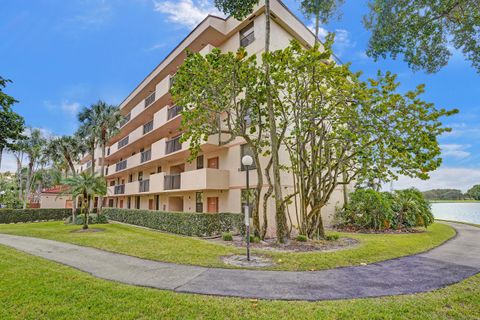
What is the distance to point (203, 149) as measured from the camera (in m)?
18.9

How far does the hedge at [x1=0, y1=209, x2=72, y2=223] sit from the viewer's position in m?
25.7

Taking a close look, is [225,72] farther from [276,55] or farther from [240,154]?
[240,154]

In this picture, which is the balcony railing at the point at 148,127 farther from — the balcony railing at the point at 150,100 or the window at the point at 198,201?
the window at the point at 198,201

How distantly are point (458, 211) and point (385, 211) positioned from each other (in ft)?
49.5

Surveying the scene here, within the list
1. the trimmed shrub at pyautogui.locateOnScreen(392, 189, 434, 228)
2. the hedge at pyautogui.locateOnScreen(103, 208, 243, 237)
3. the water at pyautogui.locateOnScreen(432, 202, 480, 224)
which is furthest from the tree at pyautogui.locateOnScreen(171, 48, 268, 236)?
the water at pyautogui.locateOnScreen(432, 202, 480, 224)

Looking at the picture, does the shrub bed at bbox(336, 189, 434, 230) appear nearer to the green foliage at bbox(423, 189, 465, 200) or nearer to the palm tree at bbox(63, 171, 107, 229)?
the green foliage at bbox(423, 189, 465, 200)

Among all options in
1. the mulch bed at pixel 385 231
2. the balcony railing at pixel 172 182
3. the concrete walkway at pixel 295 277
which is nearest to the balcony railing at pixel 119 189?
the balcony railing at pixel 172 182

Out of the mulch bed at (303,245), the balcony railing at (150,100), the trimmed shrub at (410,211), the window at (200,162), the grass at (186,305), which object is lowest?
the mulch bed at (303,245)

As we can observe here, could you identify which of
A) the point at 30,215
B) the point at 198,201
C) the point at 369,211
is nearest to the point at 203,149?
the point at 198,201

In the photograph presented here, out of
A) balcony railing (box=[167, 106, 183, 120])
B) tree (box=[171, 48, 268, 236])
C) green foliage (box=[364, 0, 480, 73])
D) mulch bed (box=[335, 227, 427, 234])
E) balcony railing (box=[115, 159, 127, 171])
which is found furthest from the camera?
balcony railing (box=[115, 159, 127, 171])

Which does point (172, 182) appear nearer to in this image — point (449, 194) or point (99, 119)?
point (99, 119)

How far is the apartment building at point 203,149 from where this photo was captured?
654 inches

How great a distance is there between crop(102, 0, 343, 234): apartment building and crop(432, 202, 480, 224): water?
38.0 ft

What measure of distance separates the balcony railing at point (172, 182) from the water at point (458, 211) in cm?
1966
